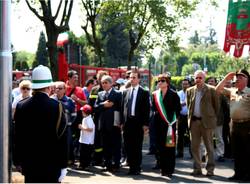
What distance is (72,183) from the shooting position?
9383 mm

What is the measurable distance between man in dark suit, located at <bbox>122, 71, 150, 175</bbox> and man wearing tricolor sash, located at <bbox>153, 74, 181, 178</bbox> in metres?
0.26

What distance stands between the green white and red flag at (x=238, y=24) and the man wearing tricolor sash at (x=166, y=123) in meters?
1.97

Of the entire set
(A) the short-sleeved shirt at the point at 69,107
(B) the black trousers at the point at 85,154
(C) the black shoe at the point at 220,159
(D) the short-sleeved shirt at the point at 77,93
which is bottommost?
(C) the black shoe at the point at 220,159

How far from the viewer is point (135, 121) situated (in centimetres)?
1041

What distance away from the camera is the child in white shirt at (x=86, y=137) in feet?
36.9

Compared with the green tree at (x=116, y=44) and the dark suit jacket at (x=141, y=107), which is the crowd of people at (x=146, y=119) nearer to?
the dark suit jacket at (x=141, y=107)

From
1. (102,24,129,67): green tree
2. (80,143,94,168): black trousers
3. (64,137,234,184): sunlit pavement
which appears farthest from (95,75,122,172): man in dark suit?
(102,24,129,67): green tree

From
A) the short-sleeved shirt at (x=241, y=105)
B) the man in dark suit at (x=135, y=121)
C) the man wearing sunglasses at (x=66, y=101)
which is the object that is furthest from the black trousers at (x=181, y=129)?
the short-sleeved shirt at (x=241, y=105)

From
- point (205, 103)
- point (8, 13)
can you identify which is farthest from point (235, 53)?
point (8, 13)

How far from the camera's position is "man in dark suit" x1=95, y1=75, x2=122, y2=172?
10922mm

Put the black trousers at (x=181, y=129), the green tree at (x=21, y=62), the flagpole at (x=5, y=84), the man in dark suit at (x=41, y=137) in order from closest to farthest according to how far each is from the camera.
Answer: the flagpole at (x=5, y=84) < the man in dark suit at (x=41, y=137) < the black trousers at (x=181, y=129) < the green tree at (x=21, y=62)

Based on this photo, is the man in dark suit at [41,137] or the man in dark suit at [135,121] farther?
the man in dark suit at [135,121]

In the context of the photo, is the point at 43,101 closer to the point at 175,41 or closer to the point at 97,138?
the point at 97,138

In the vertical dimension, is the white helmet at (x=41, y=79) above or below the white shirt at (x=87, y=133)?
above
